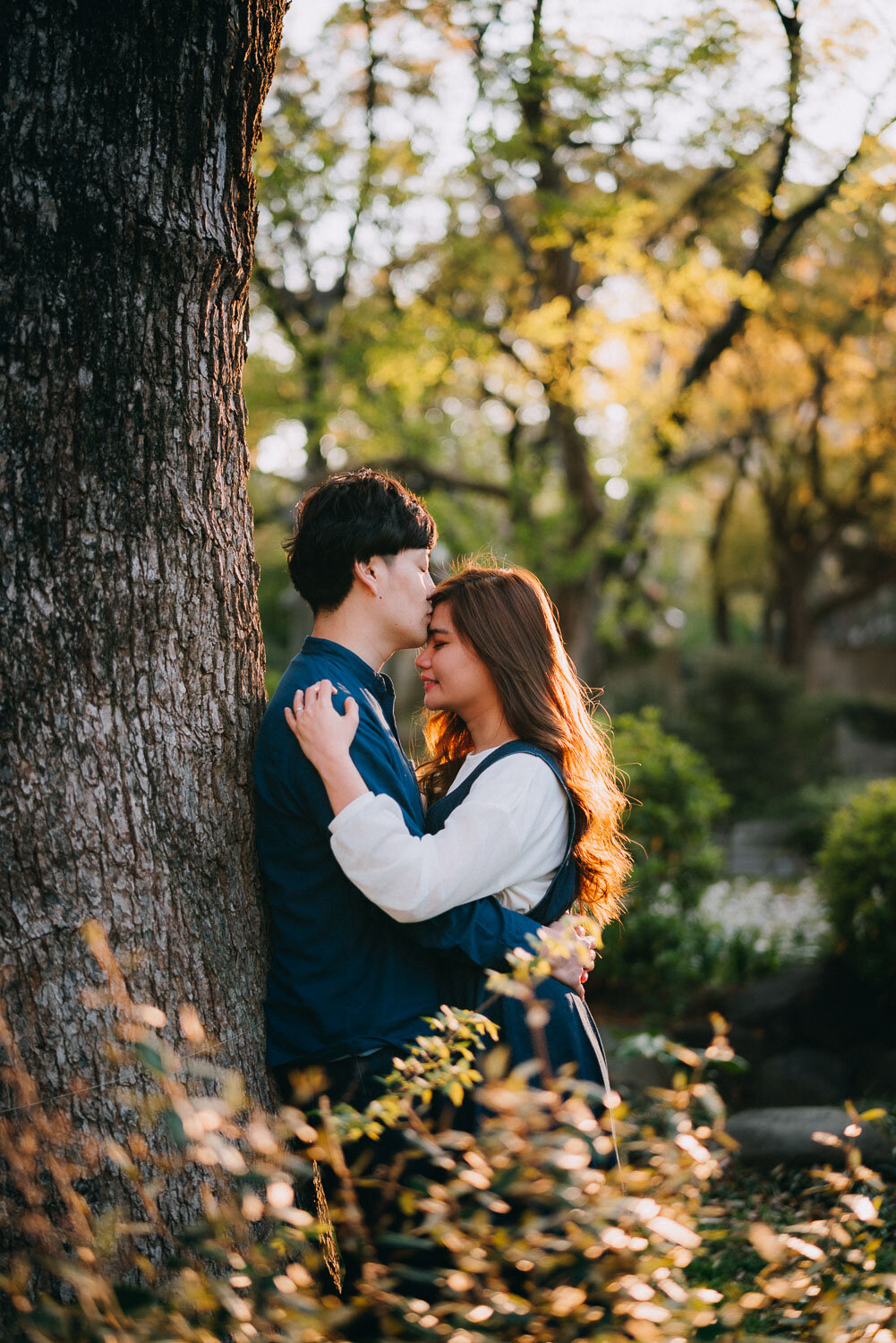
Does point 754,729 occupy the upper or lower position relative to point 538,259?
lower

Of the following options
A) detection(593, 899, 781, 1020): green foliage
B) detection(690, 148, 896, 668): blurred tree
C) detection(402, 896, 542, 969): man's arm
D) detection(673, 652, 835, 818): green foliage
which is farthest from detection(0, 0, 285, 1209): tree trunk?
detection(690, 148, 896, 668): blurred tree

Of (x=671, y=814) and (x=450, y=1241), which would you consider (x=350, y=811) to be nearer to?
(x=450, y=1241)

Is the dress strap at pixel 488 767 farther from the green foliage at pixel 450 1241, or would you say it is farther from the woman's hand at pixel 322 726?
the green foliage at pixel 450 1241

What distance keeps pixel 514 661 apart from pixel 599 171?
29.2 ft

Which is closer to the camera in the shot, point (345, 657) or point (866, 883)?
point (345, 657)

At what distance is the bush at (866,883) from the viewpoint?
6070 millimetres

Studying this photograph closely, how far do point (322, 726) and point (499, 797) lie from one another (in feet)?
1.53

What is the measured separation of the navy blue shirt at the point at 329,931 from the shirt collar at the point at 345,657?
0.37 ft

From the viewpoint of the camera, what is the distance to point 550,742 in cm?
278

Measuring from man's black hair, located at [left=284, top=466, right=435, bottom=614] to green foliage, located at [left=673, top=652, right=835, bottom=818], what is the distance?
11259 mm

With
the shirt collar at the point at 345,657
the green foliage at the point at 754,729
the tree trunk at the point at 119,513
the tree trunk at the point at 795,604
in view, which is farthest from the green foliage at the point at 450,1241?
the tree trunk at the point at 795,604

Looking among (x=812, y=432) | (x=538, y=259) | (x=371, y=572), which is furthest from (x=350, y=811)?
(x=812, y=432)

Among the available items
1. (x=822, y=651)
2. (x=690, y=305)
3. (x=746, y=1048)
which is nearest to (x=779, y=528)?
(x=822, y=651)

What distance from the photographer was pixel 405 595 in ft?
9.09
